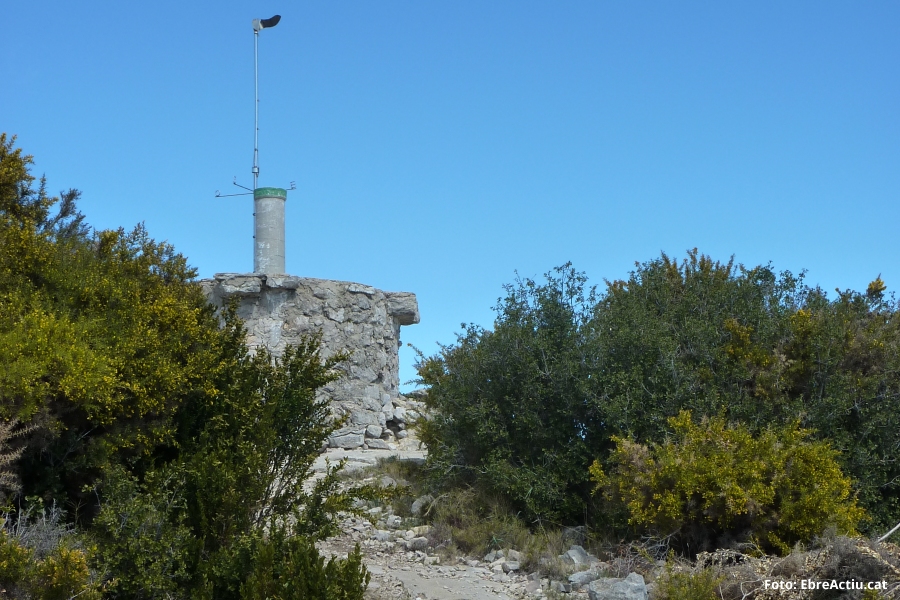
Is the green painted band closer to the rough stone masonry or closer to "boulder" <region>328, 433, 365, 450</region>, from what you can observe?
the rough stone masonry

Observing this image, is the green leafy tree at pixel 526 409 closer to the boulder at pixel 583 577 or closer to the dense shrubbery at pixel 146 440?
the boulder at pixel 583 577

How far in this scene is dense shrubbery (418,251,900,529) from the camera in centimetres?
1005

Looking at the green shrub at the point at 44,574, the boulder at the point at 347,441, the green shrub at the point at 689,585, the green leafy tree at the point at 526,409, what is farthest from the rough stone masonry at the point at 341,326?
the green shrub at the point at 44,574

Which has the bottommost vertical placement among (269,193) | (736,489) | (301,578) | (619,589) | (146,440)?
(619,589)

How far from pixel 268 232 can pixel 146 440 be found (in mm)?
8774

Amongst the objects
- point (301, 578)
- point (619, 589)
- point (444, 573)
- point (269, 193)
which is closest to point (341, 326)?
point (269, 193)

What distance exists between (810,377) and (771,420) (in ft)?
2.94

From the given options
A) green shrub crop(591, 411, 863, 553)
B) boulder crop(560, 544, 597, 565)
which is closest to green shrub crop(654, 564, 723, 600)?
green shrub crop(591, 411, 863, 553)

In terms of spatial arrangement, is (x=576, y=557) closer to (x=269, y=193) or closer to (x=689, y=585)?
(x=689, y=585)

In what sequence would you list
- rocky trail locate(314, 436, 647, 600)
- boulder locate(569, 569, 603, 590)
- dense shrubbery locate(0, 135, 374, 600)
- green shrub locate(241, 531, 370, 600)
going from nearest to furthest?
green shrub locate(241, 531, 370, 600)
dense shrubbery locate(0, 135, 374, 600)
rocky trail locate(314, 436, 647, 600)
boulder locate(569, 569, 603, 590)

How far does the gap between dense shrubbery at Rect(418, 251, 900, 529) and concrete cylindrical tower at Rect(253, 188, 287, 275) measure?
202 inches

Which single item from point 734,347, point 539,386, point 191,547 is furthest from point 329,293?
point 191,547

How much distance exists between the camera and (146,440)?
23.1 feet

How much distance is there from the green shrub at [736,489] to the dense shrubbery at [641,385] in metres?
0.68
